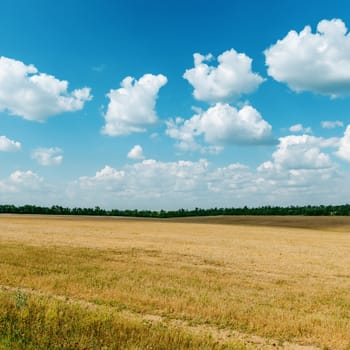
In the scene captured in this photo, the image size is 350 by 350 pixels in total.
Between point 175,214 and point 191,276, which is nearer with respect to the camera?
point 191,276

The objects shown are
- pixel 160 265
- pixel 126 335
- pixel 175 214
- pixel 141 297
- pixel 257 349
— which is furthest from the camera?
pixel 175 214

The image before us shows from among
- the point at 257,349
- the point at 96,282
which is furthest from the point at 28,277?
the point at 257,349

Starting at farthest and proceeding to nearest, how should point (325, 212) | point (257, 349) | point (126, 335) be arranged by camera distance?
point (325, 212), point (257, 349), point (126, 335)

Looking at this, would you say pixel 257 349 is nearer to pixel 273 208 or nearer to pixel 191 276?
pixel 191 276

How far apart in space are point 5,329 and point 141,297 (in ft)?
20.5

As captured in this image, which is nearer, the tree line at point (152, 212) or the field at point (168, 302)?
the field at point (168, 302)

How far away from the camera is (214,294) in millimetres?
16312

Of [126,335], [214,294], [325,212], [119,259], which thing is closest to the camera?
[126,335]

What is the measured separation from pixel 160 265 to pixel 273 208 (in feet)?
468

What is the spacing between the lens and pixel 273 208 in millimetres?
162000

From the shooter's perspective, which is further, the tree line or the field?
the tree line

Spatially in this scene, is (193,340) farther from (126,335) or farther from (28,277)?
(28,277)

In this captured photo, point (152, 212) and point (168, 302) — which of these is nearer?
point (168, 302)

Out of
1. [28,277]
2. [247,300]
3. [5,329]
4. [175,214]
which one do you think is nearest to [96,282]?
[28,277]
